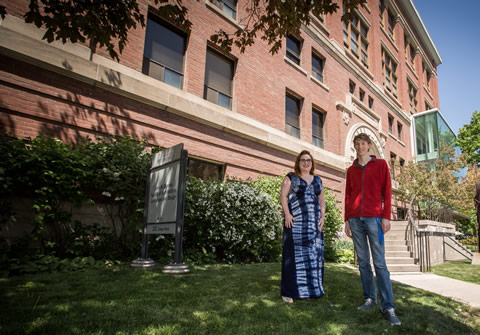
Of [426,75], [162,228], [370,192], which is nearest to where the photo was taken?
[370,192]

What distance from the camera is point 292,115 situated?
13.9 meters

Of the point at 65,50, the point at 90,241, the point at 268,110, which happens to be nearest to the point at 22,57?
the point at 65,50

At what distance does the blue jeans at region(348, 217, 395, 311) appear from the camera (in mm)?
3260

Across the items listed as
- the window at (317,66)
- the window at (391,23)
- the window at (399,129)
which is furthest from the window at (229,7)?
the window at (399,129)

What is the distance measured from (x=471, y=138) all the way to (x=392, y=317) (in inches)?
1403

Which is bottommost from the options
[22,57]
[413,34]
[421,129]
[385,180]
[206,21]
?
[385,180]

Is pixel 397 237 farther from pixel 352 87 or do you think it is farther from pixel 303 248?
pixel 352 87

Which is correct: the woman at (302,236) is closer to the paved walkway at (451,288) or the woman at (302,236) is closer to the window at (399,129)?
the paved walkway at (451,288)

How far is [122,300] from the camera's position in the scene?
10.8ft

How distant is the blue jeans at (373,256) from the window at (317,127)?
461 inches

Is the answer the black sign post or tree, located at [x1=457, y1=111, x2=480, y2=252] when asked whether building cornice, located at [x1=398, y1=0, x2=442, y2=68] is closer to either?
tree, located at [x1=457, y1=111, x2=480, y2=252]

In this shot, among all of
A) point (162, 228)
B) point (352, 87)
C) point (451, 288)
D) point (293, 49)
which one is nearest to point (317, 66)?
point (293, 49)

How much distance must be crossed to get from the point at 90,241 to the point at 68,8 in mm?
4238

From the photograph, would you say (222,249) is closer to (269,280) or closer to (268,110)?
(269,280)
